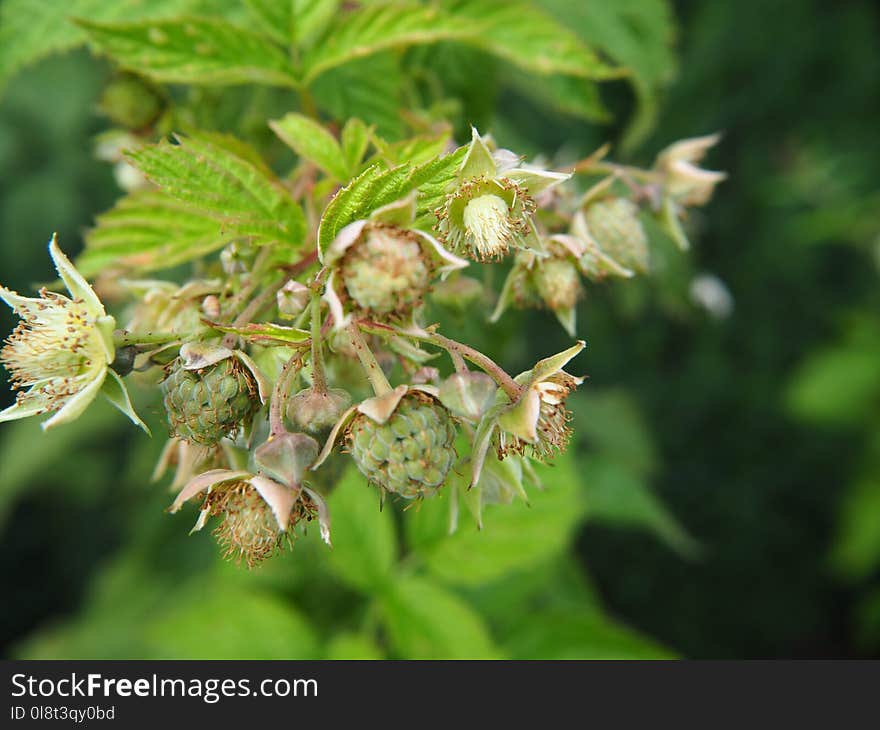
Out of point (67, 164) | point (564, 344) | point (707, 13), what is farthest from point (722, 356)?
point (67, 164)

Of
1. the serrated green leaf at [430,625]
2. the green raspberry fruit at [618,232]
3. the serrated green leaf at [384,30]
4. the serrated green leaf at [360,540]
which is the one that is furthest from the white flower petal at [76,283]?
the serrated green leaf at [430,625]

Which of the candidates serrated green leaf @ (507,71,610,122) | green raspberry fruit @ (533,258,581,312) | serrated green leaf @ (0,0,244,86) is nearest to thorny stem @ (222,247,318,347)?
green raspberry fruit @ (533,258,581,312)

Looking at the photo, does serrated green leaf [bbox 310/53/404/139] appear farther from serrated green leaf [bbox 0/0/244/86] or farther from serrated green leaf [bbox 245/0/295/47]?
serrated green leaf [bbox 0/0/244/86]

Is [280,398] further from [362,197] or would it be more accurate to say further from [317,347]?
[362,197]

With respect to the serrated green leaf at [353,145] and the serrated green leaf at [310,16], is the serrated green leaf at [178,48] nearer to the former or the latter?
the serrated green leaf at [310,16]

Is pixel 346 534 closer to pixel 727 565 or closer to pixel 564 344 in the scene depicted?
pixel 564 344
